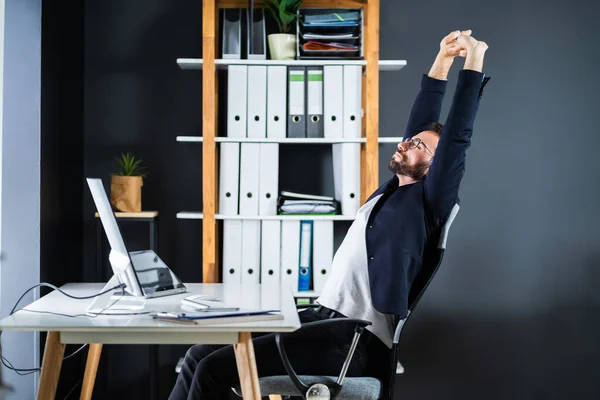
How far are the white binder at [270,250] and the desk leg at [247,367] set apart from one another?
4.41 feet

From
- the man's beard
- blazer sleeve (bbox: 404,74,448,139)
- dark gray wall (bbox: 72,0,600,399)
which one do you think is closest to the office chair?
the man's beard

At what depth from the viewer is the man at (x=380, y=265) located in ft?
7.63

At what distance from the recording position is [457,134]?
2328 mm

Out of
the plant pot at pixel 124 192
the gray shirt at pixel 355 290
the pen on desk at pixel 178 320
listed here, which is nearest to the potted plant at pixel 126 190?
the plant pot at pixel 124 192

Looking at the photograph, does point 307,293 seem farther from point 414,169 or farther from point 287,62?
point 287,62

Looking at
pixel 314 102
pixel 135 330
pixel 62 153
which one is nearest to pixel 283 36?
pixel 314 102

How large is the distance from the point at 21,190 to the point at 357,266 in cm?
152

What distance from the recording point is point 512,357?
384 centimetres

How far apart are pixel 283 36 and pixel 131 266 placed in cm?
151

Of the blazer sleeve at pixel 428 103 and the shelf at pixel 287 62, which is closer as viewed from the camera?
the blazer sleeve at pixel 428 103

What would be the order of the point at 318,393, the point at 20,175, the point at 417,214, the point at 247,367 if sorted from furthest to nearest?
the point at 20,175
the point at 417,214
the point at 318,393
the point at 247,367

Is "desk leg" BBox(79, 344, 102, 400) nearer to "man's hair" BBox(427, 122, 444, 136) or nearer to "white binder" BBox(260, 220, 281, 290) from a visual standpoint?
"white binder" BBox(260, 220, 281, 290)

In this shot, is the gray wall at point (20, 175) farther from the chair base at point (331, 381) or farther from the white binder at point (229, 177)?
the chair base at point (331, 381)

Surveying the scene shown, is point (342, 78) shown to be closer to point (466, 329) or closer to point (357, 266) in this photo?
point (357, 266)
